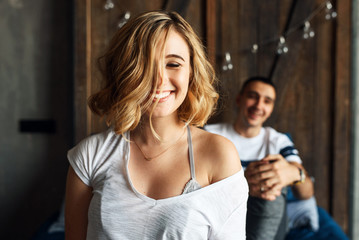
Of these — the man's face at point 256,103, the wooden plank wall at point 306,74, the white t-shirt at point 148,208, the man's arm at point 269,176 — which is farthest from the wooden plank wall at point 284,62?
the white t-shirt at point 148,208

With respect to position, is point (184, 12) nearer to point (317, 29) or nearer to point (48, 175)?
point (317, 29)

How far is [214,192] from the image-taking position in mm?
941

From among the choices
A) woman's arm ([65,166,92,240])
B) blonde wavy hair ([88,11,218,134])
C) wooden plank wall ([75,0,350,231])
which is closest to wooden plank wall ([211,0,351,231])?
wooden plank wall ([75,0,350,231])

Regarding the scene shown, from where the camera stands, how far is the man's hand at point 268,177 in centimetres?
140

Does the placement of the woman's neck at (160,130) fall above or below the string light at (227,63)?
below

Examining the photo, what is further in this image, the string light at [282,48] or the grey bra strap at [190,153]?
the string light at [282,48]

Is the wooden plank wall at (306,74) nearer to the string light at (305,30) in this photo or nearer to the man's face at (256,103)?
the string light at (305,30)

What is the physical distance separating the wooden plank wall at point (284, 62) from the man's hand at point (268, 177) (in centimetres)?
83

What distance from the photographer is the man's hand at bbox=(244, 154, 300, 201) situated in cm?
140

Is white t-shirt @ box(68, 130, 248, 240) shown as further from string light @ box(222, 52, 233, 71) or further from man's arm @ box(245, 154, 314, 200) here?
string light @ box(222, 52, 233, 71)

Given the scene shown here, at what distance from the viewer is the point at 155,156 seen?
1.04 meters

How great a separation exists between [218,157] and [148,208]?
280 millimetres

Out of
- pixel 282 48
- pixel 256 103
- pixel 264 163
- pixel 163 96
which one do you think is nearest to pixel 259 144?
pixel 256 103

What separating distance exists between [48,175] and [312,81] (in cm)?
224
